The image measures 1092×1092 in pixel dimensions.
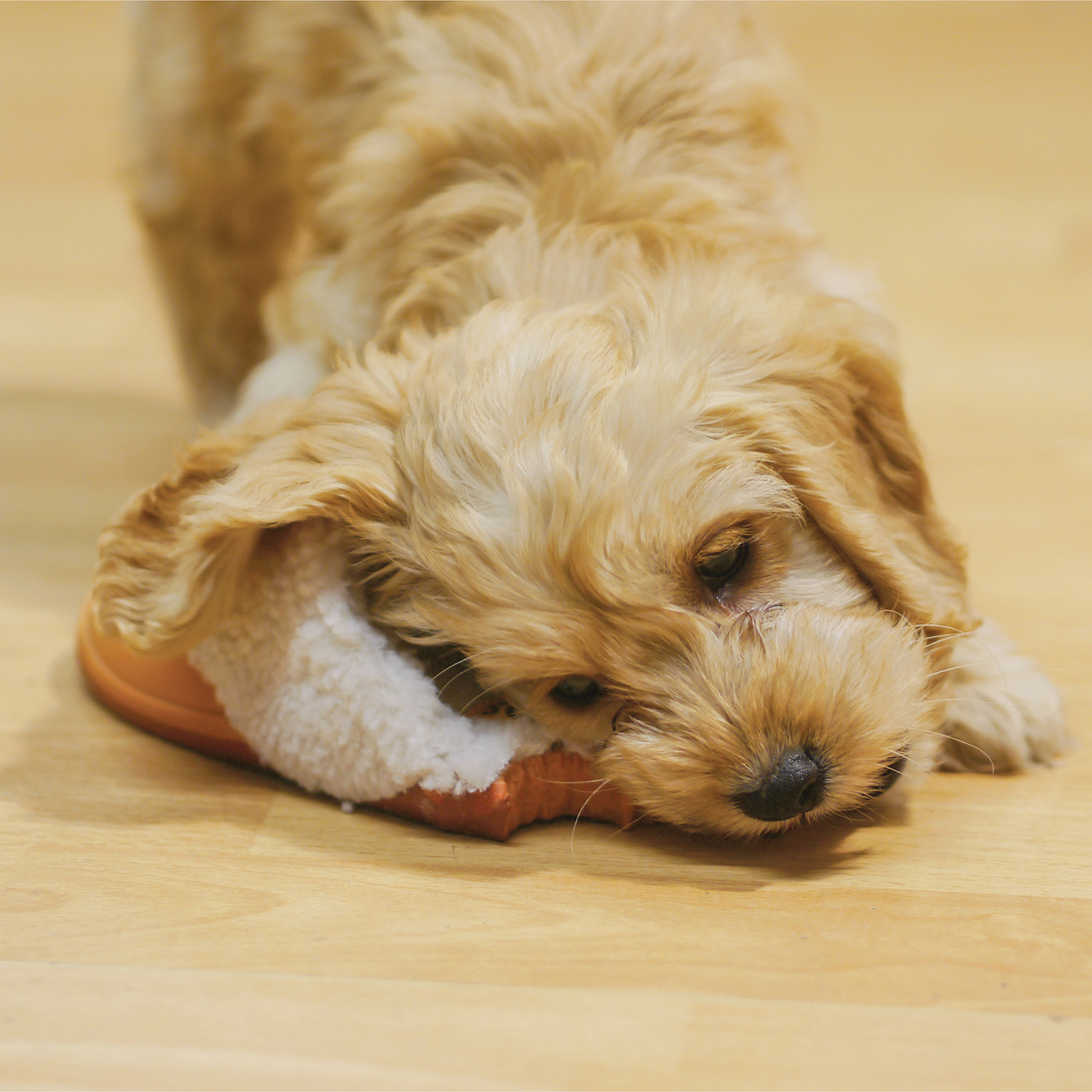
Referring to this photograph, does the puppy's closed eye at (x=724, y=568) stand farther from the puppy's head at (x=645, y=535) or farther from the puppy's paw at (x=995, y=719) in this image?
the puppy's paw at (x=995, y=719)

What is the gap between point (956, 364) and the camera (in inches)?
115

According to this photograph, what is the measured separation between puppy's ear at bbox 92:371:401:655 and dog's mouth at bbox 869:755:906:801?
651mm

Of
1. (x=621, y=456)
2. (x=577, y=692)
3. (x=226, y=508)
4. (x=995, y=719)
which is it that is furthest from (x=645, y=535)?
(x=995, y=719)

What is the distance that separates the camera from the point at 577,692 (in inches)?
63.9

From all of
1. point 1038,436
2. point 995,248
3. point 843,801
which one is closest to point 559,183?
point 843,801

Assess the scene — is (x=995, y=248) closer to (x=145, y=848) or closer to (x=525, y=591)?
(x=525, y=591)

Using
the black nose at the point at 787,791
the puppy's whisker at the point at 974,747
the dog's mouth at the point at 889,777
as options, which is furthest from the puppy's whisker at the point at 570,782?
the puppy's whisker at the point at 974,747

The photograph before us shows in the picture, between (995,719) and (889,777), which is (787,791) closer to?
(889,777)

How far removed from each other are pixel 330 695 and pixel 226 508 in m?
0.27

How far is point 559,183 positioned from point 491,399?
18.6 inches

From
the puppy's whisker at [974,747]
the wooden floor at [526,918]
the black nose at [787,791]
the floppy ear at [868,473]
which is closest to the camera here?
the wooden floor at [526,918]

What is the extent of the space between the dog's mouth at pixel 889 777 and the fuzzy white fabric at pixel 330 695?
389 millimetres

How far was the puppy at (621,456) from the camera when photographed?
59.2 inches

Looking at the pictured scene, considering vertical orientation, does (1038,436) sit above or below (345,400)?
below
